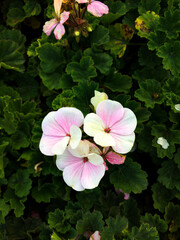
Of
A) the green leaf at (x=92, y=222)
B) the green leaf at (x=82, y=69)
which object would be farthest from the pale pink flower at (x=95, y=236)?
the green leaf at (x=82, y=69)

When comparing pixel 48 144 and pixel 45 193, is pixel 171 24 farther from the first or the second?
pixel 45 193

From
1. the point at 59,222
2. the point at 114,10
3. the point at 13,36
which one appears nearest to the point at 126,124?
the point at 59,222

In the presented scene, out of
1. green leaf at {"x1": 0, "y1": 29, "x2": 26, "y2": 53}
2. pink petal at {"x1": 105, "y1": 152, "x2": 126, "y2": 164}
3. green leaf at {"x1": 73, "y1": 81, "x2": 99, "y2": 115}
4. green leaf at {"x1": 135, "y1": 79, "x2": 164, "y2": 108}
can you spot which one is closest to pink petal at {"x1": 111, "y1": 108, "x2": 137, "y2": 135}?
pink petal at {"x1": 105, "y1": 152, "x2": 126, "y2": 164}

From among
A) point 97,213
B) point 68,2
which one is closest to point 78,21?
point 68,2

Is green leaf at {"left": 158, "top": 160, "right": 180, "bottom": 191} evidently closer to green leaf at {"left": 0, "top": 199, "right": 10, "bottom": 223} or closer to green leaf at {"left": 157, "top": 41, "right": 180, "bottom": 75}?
green leaf at {"left": 157, "top": 41, "right": 180, "bottom": 75}

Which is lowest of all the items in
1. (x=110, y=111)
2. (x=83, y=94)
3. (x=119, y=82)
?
(x=119, y=82)
